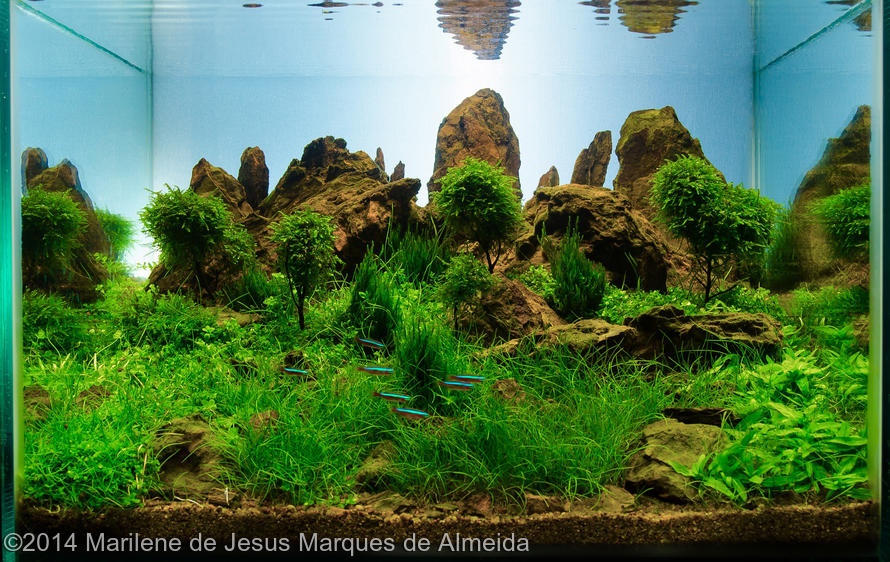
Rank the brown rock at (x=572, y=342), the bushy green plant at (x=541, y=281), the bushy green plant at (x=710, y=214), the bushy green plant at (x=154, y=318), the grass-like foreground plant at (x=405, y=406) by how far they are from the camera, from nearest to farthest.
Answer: the grass-like foreground plant at (x=405, y=406), the brown rock at (x=572, y=342), the bushy green plant at (x=710, y=214), the bushy green plant at (x=154, y=318), the bushy green plant at (x=541, y=281)

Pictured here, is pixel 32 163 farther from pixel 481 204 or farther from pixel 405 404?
pixel 481 204

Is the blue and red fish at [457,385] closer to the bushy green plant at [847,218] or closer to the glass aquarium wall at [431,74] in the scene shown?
the glass aquarium wall at [431,74]

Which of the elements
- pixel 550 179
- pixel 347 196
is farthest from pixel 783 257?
pixel 347 196

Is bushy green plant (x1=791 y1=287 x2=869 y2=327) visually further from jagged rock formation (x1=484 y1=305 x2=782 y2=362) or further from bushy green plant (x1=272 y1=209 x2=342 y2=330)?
bushy green plant (x1=272 y1=209 x2=342 y2=330)

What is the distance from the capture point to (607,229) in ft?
13.5

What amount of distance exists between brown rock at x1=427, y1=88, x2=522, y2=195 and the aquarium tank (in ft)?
0.09

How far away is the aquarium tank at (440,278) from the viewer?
6.98 ft

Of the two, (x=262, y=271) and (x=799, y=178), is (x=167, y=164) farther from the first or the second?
(x=799, y=178)

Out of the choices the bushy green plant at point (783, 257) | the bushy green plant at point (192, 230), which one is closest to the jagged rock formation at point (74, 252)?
the bushy green plant at point (192, 230)

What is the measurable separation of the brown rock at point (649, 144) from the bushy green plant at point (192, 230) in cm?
300

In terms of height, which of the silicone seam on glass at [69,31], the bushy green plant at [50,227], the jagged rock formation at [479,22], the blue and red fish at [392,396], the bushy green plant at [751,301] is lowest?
the blue and red fish at [392,396]

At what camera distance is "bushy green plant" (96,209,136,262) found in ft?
11.3

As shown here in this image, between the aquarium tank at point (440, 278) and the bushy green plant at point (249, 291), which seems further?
the bushy green plant at point (249, 291)

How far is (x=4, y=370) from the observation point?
87.7 inches
